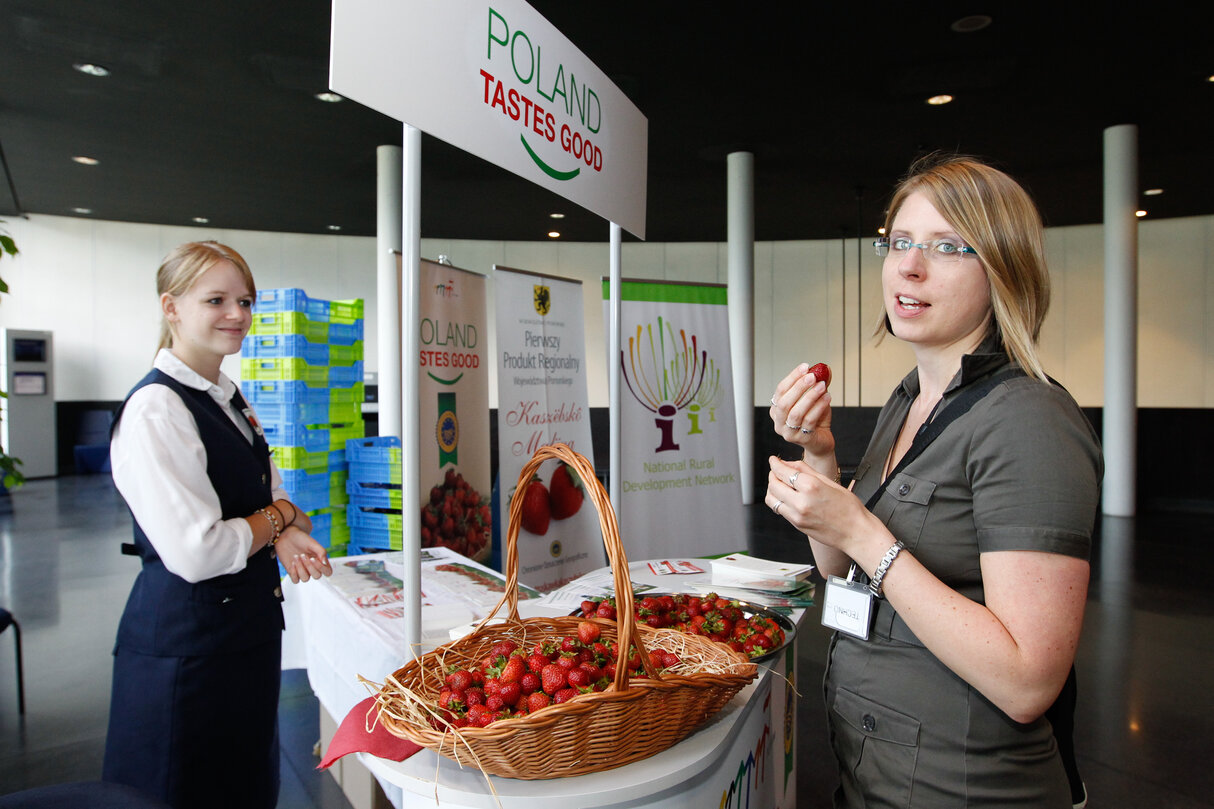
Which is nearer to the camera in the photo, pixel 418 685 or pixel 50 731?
pixel 418 685

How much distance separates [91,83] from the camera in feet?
19.2

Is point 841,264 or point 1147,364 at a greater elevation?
point 841,264

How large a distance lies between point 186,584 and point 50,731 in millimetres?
1990

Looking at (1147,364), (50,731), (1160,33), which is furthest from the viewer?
(1147,364)

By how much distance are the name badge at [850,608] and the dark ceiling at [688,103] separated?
4413 millimetres

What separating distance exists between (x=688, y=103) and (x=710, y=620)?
564cm

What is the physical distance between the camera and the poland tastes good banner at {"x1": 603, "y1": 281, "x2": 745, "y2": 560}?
9.81ft

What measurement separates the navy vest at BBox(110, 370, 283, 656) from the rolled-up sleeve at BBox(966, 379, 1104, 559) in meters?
1.63

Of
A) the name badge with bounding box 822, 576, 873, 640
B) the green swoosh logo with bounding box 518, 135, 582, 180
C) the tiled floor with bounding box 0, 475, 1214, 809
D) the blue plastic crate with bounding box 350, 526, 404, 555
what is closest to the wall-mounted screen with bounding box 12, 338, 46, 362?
the tiled floor with bounding box 0, 475, 1214, 809

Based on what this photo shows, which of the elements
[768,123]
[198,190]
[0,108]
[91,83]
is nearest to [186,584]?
[91,83]

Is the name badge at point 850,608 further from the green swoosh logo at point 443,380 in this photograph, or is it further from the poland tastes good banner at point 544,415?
the green swoosh logo at point 443,380

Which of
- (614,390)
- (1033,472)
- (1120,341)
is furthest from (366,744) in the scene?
(1120,341)

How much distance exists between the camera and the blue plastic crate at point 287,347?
4500 mm

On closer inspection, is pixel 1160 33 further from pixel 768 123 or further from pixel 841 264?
pixel 841 264
